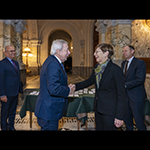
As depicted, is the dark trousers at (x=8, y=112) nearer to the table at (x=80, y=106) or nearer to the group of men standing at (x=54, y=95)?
the group of men standing at (x=54, y=95)

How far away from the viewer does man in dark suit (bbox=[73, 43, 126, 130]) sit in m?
1.66

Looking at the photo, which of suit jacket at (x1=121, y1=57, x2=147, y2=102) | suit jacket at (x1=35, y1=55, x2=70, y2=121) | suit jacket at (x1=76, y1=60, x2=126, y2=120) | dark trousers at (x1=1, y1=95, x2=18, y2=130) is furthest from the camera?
dark trousers at (x1=1, y1=95, x2=18, y2=130)

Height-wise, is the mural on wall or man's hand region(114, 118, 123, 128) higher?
the mural on wall

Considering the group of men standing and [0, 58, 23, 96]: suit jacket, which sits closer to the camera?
the group of men standing

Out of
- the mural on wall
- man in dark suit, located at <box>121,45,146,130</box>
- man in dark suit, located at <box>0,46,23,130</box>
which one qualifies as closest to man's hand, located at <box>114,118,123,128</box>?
man in dark suit, located at <box>121,45,146,130</box>

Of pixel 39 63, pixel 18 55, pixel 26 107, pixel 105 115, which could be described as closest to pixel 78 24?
pixel 39 63

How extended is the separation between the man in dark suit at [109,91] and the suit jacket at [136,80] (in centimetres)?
91

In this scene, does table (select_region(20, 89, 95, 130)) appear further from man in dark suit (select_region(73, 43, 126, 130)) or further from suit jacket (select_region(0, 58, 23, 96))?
man in dark suit (select_region(73, 43, 126, 130))

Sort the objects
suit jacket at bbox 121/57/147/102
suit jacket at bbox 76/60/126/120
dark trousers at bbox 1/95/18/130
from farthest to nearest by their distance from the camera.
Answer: dark trousers at bbox 1/95/18/130 → suit jacket at bbox 121/57/147/102 → suit jacket at bbox 76/60/126/120

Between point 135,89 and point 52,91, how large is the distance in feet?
5.89

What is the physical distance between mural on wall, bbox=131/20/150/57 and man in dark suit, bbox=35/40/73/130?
3.60 metres

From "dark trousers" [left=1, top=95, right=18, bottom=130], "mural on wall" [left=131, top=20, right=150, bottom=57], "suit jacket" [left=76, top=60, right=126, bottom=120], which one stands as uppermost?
"mural on wall" [left=131, top=20, right=150, bottom=57]

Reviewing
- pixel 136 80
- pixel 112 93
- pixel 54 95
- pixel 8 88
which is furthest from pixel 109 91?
pixel 8 88

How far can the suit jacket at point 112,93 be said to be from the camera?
5.43 feet
